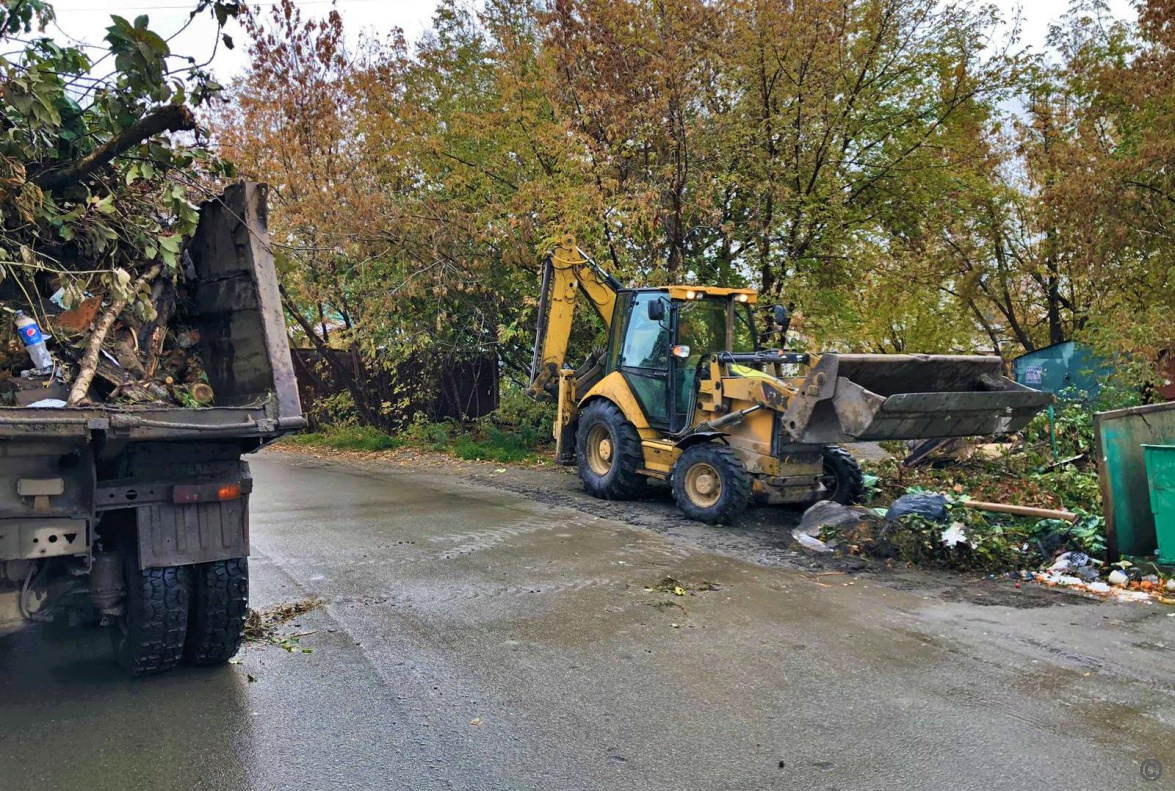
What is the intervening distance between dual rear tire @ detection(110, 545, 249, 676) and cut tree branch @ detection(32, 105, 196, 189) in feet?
6.73

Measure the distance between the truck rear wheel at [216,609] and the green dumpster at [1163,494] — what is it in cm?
632

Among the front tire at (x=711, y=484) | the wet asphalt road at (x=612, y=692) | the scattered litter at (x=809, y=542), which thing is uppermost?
the front tire at (x=711, y=484)

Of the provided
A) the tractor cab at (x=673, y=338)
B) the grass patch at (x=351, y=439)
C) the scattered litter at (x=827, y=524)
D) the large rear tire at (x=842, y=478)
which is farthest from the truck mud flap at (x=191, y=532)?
the grass patch at (x=351, y=439)

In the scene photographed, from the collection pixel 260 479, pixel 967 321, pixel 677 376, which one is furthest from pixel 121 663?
pixel 967 321

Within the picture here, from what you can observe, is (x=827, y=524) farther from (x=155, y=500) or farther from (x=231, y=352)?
(x=155, y=500)

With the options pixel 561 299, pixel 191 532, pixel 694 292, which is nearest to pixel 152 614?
pixel 191 532

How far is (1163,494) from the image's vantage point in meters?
6.25

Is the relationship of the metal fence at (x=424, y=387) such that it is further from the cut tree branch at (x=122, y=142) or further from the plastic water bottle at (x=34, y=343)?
the plastic water bottle at (x=34, y=343)

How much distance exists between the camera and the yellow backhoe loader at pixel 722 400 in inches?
302

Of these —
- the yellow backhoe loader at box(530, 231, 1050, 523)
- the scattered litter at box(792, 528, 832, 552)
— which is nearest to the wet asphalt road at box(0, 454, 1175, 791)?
the scattered litter at box(792, 528, 832, 552)

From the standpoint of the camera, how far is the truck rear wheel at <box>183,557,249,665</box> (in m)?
4.29

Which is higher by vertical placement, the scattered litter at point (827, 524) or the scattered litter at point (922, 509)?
the scattered litter at point (922, 509)

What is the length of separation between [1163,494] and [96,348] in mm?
7090

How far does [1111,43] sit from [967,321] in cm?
802
